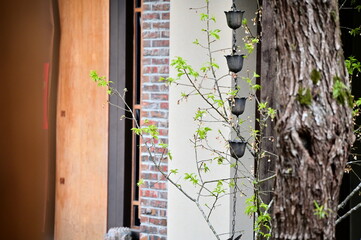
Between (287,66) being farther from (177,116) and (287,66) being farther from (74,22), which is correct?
(74,22)

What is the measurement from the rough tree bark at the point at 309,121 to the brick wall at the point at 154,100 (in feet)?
12.4

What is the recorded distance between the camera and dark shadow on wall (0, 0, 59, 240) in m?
7.32

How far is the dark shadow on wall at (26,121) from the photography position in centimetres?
732

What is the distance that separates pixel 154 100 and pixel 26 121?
64.9 inches

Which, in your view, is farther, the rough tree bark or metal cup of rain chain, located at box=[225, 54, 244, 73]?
metal cup of rain chain, located at box=[225, 54, 244, 73]

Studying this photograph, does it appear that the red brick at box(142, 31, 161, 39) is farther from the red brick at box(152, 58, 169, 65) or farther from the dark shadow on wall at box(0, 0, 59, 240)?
the dark shadow on wall at box(0, 0, 59, 240)

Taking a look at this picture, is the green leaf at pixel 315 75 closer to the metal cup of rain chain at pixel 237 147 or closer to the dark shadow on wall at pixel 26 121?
the metal cup of rain chain at pixel 237 147

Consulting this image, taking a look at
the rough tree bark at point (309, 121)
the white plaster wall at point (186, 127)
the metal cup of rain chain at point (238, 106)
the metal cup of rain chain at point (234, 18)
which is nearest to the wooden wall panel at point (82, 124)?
the white plaster wall at point (186, 127)

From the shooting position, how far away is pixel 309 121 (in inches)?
104

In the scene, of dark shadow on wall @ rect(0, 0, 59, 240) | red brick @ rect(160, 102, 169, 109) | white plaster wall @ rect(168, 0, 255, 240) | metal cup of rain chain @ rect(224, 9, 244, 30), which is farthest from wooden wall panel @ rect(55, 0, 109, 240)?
metal cup of rain chain @ rect(224, 9, 244, 30)

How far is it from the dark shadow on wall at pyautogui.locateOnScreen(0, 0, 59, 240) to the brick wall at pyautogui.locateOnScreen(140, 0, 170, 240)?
1149 millimetres

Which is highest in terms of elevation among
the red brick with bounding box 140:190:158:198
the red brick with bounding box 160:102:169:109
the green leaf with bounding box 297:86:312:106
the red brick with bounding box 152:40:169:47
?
the red brick with bounding box 152:40:169:47

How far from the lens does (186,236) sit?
618 cm

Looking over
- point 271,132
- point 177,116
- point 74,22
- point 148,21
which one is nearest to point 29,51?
point 74,22
